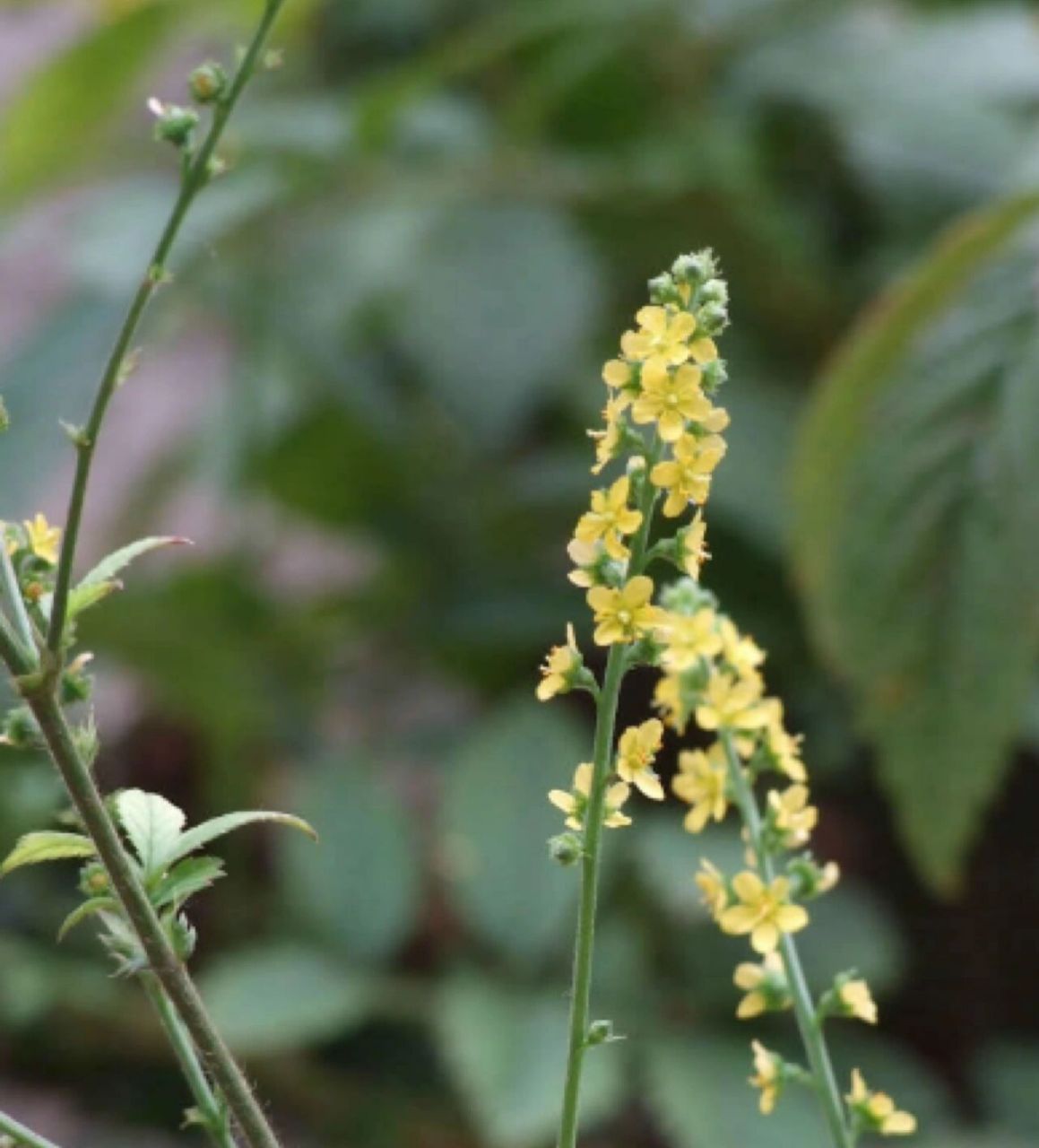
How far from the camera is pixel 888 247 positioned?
1.91 metres

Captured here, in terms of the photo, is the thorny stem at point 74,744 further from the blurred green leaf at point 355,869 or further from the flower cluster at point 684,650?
the blurred green leaf at point 355,869

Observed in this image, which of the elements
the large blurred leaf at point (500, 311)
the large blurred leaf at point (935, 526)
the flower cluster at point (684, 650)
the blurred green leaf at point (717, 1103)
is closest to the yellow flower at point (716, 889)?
the flower cluster at point (684, 650)

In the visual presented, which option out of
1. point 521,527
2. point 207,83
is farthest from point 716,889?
point 521,527

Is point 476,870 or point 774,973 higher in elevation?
point 774,973

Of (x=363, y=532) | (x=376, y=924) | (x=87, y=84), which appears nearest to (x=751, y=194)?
(x=363, y=532)

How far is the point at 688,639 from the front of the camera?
44cm

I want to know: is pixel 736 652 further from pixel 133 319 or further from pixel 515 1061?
pixel 515 1061

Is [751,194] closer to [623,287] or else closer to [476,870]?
[623,287]

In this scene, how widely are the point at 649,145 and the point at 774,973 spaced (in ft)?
5.16

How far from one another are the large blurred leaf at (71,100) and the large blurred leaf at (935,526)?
2.87ft

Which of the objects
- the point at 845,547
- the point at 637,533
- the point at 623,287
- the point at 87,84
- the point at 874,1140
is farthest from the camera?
the point at 623,287

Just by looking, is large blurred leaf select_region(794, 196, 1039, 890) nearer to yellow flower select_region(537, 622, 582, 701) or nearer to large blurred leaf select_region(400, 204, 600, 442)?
large blurred leaf select_region(400, 204, 600, 442)

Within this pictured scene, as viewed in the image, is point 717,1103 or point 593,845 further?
point 717,1103

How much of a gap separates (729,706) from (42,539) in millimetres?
187
